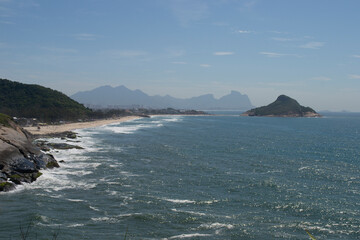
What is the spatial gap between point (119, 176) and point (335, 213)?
25.2 meters

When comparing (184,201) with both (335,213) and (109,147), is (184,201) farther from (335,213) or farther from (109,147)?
(109,147)

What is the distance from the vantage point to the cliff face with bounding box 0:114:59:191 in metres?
34.9

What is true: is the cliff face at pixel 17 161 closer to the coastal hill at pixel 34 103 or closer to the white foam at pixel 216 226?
the white foam at pixel 216 226

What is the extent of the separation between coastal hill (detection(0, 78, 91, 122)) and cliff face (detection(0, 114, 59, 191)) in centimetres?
8090

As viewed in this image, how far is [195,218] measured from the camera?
1013 inches

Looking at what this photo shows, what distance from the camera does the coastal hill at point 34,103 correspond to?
124863mm

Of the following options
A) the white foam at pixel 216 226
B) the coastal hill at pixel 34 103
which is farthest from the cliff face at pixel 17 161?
the coastal hill at pixel 34 103

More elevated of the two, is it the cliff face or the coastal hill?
the coastal hill

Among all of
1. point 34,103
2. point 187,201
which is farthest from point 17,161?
point 34,103

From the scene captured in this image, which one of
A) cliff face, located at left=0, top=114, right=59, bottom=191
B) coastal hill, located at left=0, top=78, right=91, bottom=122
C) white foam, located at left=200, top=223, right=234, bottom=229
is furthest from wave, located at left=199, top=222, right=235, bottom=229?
coastal hill, located at left=0, top=78, right=91, bottom=122

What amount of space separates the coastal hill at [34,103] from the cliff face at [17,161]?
265 feet

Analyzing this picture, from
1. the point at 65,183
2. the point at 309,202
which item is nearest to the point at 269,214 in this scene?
the point at 309,202

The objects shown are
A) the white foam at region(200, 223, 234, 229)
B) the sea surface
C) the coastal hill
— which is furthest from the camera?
the coastal hill

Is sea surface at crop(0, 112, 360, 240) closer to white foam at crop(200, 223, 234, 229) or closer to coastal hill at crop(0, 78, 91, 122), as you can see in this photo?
white foam at crop(200, 223, 234, 229)
